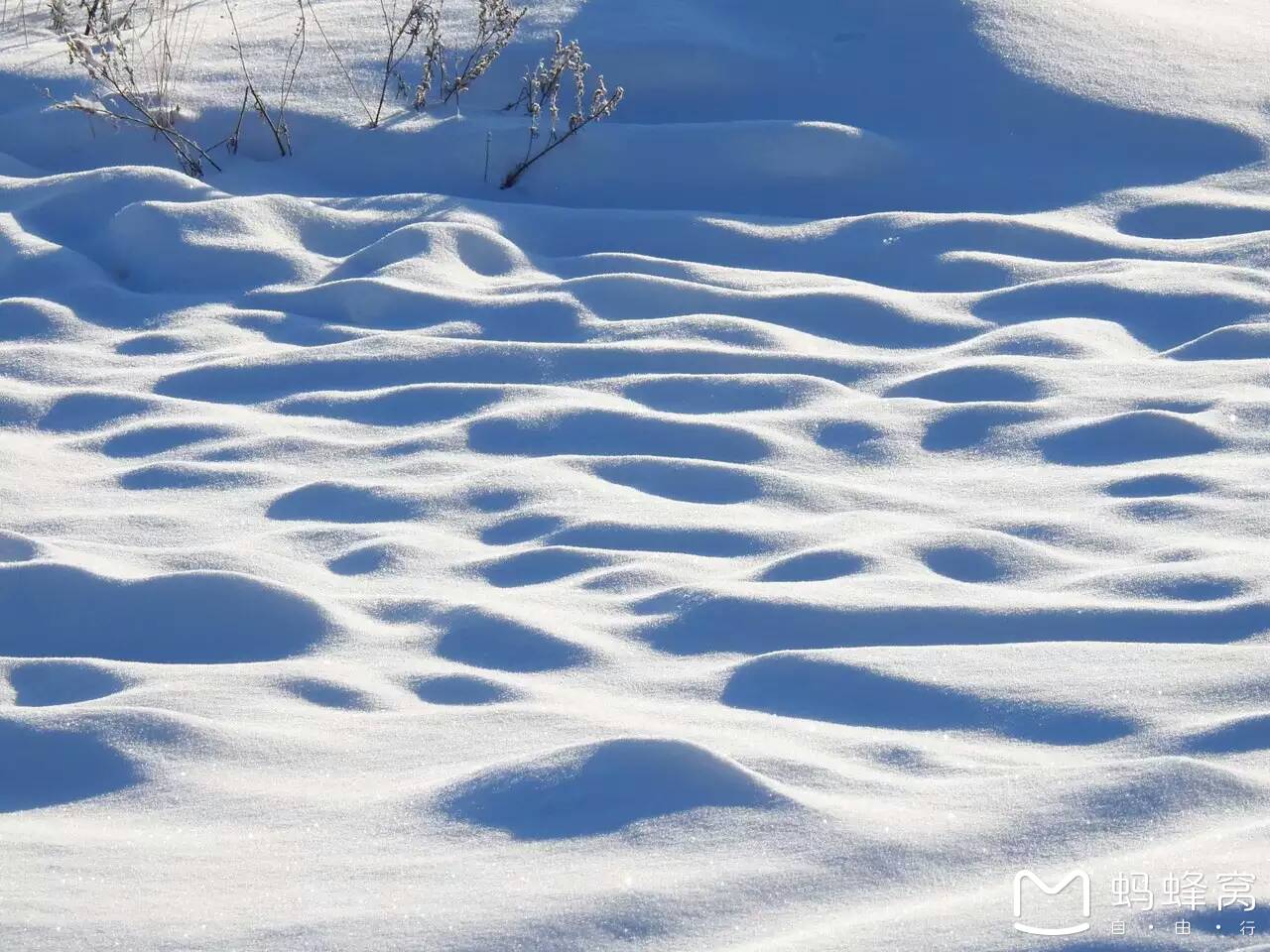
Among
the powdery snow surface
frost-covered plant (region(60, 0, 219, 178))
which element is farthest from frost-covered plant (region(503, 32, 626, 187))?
frost-covered plant (region(60, 0, 219, 178))

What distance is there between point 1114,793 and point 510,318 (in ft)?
7.43

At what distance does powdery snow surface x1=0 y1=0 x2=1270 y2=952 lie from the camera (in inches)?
67.0

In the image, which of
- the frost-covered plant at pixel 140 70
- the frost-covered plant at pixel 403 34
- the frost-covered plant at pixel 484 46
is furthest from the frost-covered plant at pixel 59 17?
the frost-covered plant at pixel 484 46

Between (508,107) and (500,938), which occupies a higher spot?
(508,107)

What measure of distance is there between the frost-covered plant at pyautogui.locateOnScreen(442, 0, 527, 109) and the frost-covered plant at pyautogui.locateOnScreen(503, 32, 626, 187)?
0.15 meters

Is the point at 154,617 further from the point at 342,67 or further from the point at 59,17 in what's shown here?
the point at 59,17

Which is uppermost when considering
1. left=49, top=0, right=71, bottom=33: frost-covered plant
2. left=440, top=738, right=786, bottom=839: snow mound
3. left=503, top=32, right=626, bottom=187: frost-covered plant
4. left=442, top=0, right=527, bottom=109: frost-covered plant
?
left=49, top=0, right=71, bottom=33: frost-covered plant

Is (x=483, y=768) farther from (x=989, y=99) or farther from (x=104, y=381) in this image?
(x=989, y=99)

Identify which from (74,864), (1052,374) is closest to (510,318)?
(1052,374)

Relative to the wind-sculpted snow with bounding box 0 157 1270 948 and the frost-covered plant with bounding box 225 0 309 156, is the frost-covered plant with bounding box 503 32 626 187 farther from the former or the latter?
the frost-covered plant with bounding box 225 0 309 156

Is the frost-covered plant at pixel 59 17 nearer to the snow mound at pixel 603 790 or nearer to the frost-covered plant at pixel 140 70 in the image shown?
the frost-covered plant at pixel 140 70

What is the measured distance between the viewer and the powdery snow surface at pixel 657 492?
5.58ft

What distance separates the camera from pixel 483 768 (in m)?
1.88

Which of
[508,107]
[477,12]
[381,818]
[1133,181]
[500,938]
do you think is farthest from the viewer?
[477,12]
